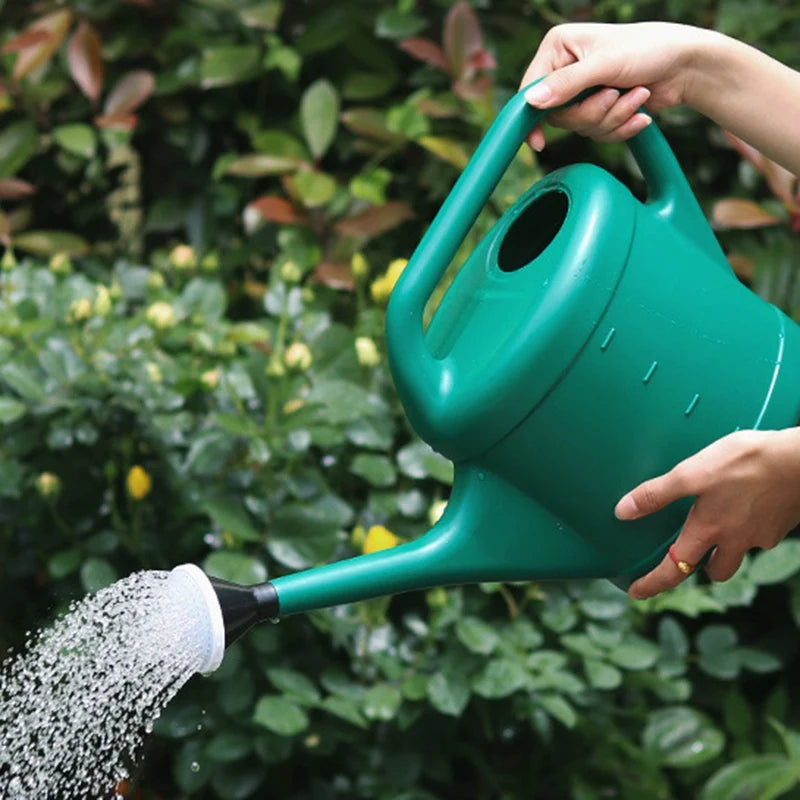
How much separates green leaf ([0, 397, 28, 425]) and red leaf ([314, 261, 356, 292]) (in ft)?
1.75

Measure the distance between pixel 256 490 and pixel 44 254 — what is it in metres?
0.77

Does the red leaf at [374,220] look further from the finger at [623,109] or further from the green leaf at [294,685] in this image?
the finger at [623,109]

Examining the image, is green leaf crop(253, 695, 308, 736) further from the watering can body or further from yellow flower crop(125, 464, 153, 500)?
the watering can body

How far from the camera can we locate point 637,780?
201 centimetres

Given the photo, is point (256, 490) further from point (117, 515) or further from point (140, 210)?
point (140, 210)

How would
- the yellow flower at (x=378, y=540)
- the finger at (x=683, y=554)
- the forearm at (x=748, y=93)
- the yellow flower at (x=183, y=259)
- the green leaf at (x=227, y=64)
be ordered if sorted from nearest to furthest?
the finger at (x=683, y=554) → the forearm at (x=748, y=93) → the yellow flower at (x=378, y=540) → the yellow flower at (x=183, y=259) → the green leaf at (x=227, y=64)

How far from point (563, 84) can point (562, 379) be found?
24cm

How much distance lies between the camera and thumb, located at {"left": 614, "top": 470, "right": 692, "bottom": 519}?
114 centimetres

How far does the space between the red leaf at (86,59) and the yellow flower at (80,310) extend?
0.55 metres

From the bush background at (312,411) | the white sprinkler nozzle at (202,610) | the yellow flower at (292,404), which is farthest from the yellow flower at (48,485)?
the white sprinkler nozzle at (202,610)

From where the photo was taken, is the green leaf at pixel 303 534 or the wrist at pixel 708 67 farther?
the green leaf at pixel 303 534

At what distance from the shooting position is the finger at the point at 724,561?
1.20 meters

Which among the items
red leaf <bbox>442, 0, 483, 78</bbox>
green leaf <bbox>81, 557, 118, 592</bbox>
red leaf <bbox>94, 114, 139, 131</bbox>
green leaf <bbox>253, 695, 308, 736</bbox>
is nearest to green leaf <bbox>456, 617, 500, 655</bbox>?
green leaf <bbox>253, 695, 308, 736</bbox>

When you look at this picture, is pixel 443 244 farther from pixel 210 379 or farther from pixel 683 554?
pixel 210 379
